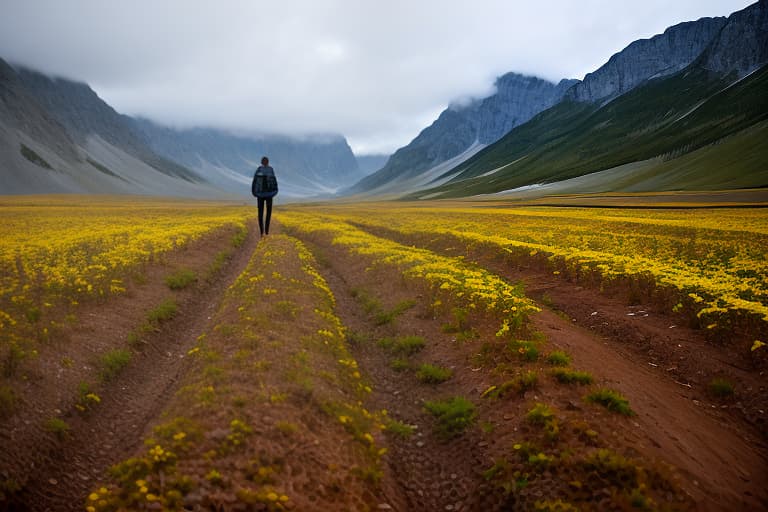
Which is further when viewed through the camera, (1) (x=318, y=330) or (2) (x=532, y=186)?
(2) (x=532, y=186)

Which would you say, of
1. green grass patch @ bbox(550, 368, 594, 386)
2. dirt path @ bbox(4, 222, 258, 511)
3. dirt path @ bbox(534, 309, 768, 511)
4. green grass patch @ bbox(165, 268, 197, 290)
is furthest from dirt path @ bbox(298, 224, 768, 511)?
green grass patch @ bbox(165, 268, 197, 290)

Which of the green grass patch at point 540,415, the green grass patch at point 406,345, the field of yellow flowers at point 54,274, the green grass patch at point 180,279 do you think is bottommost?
the green grass patch at point 406,345

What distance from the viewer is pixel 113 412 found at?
11.0 meters

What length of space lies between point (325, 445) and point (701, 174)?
148m

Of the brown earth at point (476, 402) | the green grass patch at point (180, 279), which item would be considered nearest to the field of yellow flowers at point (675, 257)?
the brown earth at point (476, 402)

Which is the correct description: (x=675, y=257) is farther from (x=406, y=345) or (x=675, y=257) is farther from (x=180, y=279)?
(x=180, y=279)

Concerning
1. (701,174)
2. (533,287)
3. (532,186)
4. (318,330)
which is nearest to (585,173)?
(532,186)

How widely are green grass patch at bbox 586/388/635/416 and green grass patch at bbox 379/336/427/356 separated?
618 centimetres

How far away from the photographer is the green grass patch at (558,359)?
470 inches

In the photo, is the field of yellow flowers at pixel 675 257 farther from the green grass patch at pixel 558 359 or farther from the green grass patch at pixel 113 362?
the green grass patch at pixel 113 362

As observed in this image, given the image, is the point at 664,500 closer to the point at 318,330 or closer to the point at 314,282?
the point at 318,330

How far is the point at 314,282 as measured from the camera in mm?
22016

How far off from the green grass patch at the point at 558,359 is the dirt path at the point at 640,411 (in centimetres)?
39

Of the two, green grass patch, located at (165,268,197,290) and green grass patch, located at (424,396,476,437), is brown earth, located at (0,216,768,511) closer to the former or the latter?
green grass patch, located at (424,396,476,437)
